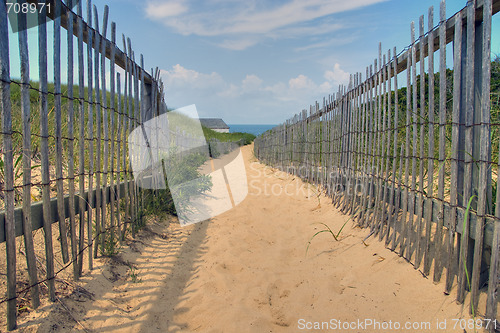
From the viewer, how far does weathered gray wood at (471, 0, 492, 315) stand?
195 centimetres

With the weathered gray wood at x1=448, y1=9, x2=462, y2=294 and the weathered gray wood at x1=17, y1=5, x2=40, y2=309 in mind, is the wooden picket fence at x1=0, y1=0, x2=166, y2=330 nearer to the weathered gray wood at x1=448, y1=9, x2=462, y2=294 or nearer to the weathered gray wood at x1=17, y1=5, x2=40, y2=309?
the weathered gray wood at x1=17, y1=5, x2=40, y2=309

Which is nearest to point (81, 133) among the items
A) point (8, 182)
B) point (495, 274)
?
point (8, 182)

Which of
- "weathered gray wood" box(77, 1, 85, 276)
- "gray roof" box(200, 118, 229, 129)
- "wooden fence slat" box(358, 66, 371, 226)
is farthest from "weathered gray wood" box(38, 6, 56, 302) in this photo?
"gray roof" box(200, 118, 229, 129)

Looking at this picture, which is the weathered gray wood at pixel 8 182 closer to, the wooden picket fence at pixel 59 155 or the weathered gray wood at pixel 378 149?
the wooden picket fence at pixel 59 155

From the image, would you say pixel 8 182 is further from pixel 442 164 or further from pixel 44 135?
pixel 442 164

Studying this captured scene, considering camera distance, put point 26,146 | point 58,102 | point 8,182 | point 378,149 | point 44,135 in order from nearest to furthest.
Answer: point 8,182, point 26,146, point 44,135, point 58,102, point 378,149

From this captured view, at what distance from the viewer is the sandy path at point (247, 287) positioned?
226cm

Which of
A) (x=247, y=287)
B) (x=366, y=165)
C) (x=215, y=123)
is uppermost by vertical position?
(x=215, y=123)

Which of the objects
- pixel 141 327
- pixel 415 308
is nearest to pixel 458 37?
pixel 415 308

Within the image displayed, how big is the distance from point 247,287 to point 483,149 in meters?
2.08

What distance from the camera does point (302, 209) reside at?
17.4 feet

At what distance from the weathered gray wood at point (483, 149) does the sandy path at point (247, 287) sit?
10.9 inches

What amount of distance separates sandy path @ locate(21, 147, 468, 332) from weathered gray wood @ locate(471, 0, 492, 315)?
0.91 feet

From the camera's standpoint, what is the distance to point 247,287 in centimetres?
287
